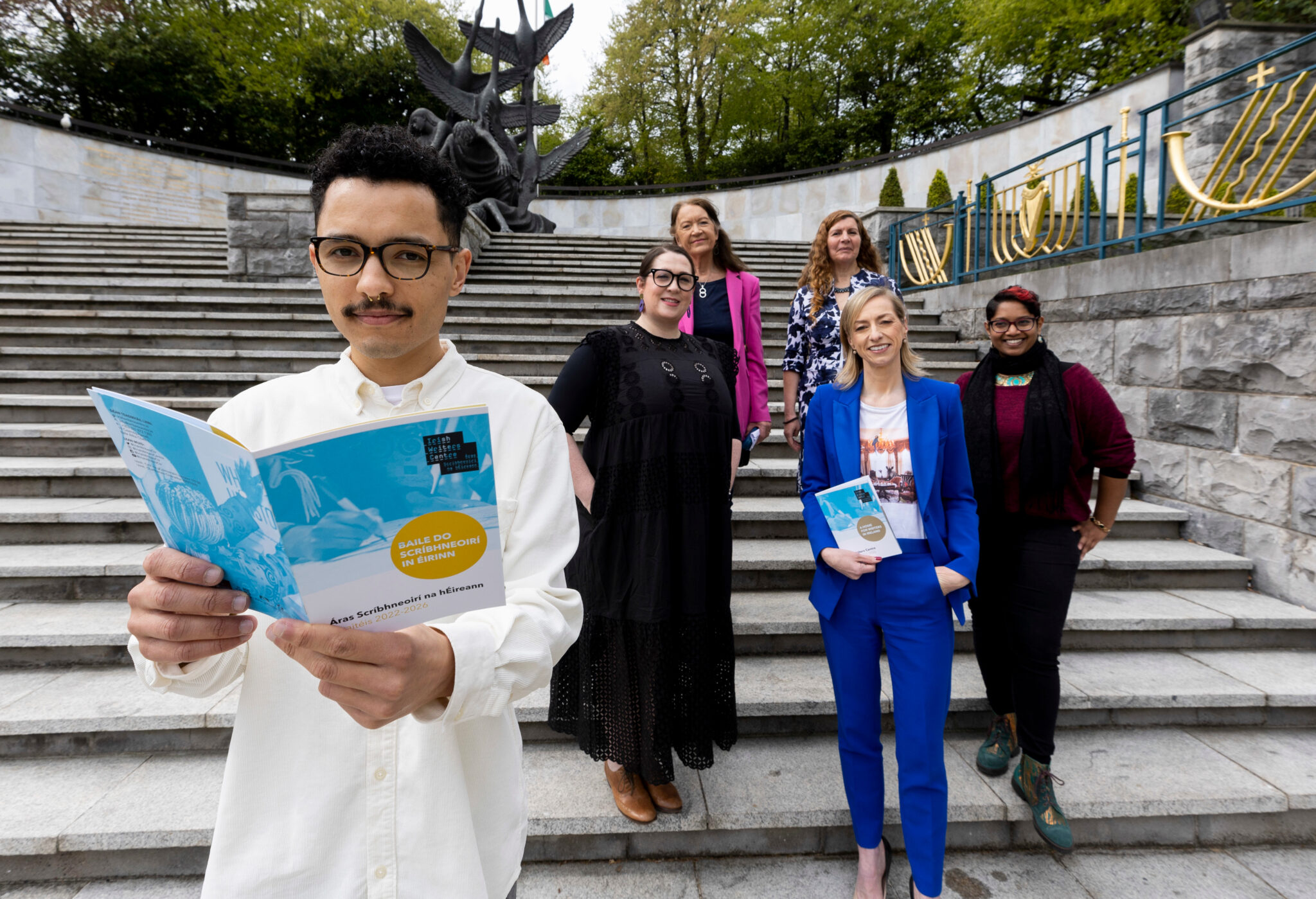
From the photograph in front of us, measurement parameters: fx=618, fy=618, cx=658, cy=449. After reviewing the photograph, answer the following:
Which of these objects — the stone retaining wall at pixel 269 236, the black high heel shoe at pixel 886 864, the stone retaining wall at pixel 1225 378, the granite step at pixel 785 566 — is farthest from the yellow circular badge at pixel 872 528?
the stone retaining wall at pixel 269 236

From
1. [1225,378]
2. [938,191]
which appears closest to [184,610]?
[1225,378]

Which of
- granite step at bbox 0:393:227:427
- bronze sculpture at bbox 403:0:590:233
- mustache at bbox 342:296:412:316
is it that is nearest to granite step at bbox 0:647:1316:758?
mustache at bbox 342:296:412:316

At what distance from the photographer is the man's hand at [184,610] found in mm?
765

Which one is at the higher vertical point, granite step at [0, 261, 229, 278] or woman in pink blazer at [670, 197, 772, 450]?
granite step at [0, 261, 229, 278]

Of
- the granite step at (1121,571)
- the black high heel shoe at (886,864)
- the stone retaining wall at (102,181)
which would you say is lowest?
the black high heel shoe at (886,864)

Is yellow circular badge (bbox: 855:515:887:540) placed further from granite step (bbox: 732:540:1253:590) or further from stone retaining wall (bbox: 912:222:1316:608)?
stone retaining wall (bbox: 912:222:1316:608)

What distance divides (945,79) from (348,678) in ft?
89.1

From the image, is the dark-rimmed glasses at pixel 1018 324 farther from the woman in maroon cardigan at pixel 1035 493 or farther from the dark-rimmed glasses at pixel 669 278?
the dark-rimmed glasses at pixel 669 278

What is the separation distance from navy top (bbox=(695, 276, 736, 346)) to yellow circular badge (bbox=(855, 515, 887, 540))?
1277 millimetres

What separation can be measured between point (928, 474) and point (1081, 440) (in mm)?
823

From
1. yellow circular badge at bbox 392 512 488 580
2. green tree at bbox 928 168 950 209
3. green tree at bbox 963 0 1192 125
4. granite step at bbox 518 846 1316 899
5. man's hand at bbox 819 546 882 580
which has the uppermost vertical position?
green tree at bbox 963 0 1192 125

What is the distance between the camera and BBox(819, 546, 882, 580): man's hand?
1.97 metres

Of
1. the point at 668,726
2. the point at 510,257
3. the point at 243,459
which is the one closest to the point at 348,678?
the point at 243,459

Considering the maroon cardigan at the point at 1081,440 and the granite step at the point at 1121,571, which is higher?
the maroon cardigan at the point at 1081,440
